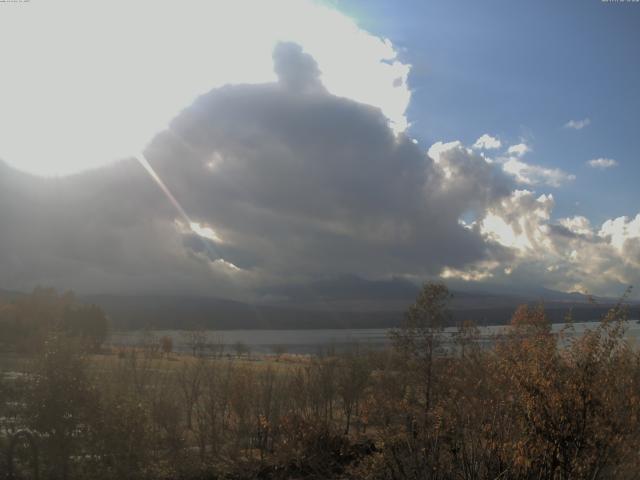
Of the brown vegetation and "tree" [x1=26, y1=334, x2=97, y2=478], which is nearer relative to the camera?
the brown vegetation

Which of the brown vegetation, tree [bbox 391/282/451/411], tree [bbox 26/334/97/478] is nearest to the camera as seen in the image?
the brown vegetation

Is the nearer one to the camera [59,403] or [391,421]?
[59,403]

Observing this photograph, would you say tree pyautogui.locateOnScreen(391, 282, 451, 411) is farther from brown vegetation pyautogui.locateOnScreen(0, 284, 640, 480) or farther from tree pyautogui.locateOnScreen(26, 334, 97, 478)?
tree pyautogui.locateOnScreen(26, 334, 97, 478)

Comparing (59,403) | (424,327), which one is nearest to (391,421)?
(59,403)

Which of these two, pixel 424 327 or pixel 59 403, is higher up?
pixel 424 327

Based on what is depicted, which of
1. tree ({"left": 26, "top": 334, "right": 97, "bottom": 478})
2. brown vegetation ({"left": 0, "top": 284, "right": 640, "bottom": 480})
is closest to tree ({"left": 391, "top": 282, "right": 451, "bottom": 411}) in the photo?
brown vegetation ({"left": 0, "top": 284, "right": 640, "bottom": 480})

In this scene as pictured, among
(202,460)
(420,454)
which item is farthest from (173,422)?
(420,454)

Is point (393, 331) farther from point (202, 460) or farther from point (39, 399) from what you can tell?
point (39, 399)

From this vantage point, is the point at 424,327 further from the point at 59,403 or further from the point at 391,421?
the point at 59,403

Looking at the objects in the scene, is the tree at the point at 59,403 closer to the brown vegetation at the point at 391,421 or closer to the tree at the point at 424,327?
the brown vegetation at the point at 391,421

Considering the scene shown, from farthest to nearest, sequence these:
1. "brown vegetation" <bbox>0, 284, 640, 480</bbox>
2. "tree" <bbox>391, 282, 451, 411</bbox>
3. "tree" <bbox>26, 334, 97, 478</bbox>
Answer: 1. "tree" <bbox>391, 282, 451, 411</bbox>
2. "tree" <bbox>26, 334, 97, 478</bbox>
3. "brown vegetation" <bbox>0, 284, 640, 480</bbox>

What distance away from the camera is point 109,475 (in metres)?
12.3

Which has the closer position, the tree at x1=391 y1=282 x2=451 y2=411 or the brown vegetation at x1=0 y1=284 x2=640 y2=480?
the brown vegetation at x1=0 y1=284 x2=640 y2=480

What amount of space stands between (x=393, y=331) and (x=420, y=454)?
12.6 metres
